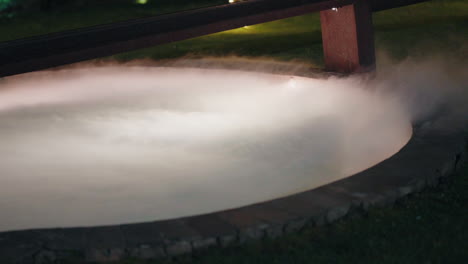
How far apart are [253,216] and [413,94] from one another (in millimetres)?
3955

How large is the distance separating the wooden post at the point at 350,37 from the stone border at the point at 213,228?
4.10 m

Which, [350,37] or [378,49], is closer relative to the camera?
[350,37]

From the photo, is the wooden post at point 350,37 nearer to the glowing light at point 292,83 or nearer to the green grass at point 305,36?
the glowing light at point 292,83

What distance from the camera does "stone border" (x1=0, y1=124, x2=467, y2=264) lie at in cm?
368

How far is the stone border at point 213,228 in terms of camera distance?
3.68 metres

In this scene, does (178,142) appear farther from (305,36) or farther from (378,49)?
(305,36)

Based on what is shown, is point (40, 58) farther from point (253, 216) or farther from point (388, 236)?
point (388, 236)

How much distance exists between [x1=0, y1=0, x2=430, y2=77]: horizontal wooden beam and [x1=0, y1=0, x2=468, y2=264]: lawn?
2.38m

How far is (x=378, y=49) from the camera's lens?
35.0ft

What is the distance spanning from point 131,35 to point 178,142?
1534 millimetres

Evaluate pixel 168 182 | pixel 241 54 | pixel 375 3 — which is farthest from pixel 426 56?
pixel 168 182

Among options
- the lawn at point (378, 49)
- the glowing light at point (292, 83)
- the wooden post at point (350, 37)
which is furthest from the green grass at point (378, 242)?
the glowing light at point (292, 83)

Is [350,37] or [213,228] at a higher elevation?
[350,37]

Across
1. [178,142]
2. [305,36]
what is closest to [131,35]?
[178,142]
